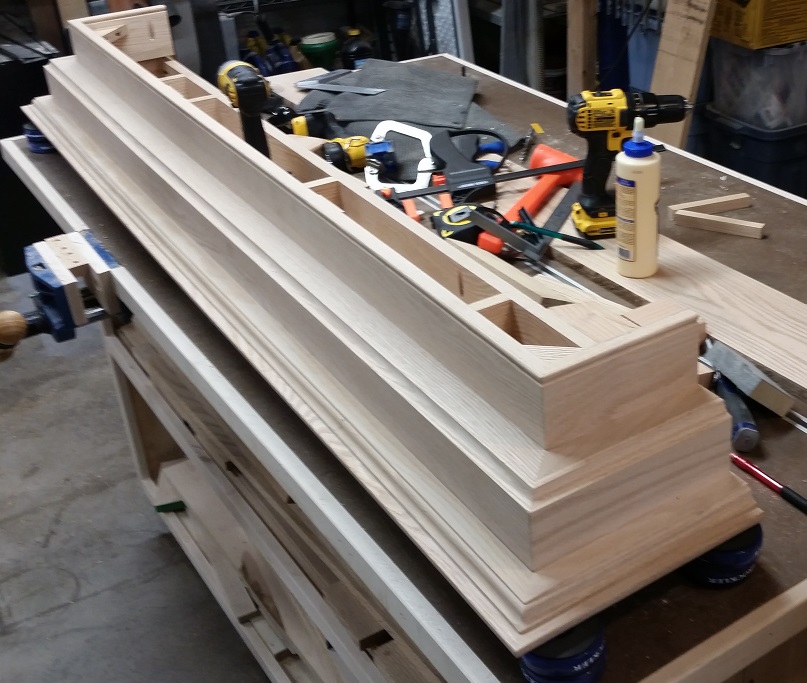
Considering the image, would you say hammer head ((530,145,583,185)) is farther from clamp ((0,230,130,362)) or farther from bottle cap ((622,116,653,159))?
clamp ((0,230,130,362))

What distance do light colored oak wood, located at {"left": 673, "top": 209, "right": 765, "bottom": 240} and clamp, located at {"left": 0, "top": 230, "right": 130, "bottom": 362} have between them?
3.36 feet

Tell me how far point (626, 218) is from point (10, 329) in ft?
3.19

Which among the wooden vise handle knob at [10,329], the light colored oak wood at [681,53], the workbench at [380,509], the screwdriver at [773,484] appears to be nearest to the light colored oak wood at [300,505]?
the workbench at [380,509]

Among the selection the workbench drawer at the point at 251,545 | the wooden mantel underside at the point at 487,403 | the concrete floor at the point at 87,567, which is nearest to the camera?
the wooden mantel underside at the point at 487,403

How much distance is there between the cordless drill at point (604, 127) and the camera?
1.50 m

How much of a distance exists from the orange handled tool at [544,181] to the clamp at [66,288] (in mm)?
743

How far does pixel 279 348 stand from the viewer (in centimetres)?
122

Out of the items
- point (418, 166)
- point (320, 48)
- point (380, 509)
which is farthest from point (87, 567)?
point (320, 48)

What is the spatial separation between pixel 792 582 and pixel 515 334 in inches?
15.0

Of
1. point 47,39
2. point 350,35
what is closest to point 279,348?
point 47,39

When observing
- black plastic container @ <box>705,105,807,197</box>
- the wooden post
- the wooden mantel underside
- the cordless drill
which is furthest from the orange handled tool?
the wooden post

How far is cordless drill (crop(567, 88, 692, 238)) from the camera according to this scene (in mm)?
1499

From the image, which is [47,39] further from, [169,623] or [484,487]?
[484,487]

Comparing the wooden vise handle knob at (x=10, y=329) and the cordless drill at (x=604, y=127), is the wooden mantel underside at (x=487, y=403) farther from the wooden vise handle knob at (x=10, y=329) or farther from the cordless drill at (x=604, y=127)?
the cordless drill at (x=604, y=127)
